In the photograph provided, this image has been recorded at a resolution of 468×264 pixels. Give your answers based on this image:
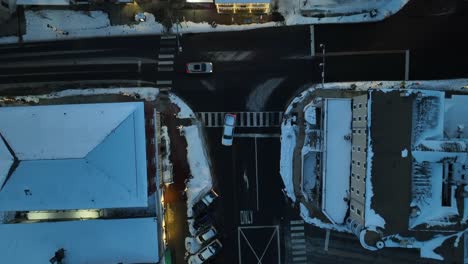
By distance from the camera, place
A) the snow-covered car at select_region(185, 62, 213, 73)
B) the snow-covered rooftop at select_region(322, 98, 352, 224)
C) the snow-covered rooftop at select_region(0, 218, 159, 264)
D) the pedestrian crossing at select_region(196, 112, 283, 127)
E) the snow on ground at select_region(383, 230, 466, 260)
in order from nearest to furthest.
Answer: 1. the snow on ground at select_region(383, 230, 466, 260)
2. the snow-covered rooftop at select_region(0, 218, 159, 264)
3. the snow-covered rooftop at select_region(322, 98, 352, 224)
4. the snow-covered car at select_region(185, 62, 213, 73)
5. the pedestrian crossing at select_region(196, 112, 283, 127)

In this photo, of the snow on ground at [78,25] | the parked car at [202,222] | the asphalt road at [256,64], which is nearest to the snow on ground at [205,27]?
the asphalt road at [256,64]

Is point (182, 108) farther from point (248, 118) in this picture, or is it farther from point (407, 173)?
point (407, 173)

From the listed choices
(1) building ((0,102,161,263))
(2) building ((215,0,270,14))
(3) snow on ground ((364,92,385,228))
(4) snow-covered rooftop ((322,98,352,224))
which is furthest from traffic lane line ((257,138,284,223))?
(2) building ((215,0,270,14))

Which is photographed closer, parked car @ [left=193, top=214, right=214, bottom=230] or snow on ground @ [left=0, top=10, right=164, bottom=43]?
parked car @ [left=193, top=214, right=214, bottom=230]

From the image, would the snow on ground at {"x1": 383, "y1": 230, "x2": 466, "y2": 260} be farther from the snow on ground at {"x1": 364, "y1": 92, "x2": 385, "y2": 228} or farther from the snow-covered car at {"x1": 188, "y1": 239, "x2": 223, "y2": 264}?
the snow-covered car at {"x1": 188, "y1": 239, "x2": 223, "y2": 264}

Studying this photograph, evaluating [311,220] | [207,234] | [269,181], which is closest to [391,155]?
[311,220]

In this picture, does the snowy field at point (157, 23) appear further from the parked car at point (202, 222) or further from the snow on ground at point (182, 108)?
the parked car at point (202, 222)

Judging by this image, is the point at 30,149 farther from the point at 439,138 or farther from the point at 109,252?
the point at 439,138
